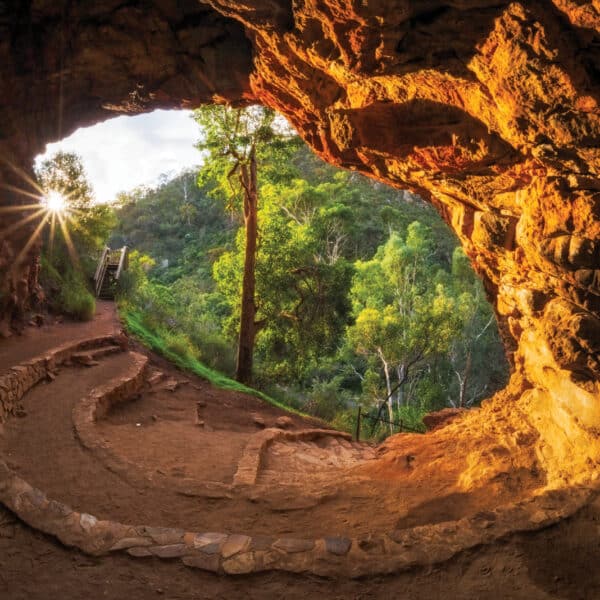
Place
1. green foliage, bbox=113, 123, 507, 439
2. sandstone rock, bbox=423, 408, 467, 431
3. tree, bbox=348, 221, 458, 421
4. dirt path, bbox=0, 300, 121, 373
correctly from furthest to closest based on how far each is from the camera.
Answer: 1. tree, bbox=348, 221, 458, 421
2. green foliage, bbox=113, 123, 507, 439
3. sandstone rock, bbox=423, 408, 467, 431
4. dirt path, bbox=0, 300, 121, 373

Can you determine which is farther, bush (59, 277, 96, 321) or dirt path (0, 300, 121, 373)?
bush (59, 277, 96, 321)

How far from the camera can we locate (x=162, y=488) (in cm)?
534

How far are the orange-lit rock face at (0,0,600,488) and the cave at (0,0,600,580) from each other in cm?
2

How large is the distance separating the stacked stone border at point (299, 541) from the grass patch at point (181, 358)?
8.55 meters

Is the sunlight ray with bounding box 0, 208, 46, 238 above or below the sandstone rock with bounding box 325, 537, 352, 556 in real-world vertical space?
above

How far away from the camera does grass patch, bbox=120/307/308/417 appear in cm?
1302

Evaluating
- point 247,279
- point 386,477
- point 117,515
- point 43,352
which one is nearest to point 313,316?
point 247,279

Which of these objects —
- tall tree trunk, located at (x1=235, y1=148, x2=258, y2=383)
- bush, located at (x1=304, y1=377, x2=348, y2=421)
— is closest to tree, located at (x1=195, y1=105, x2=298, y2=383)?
tall tree trunk, located at (x1=235, y1=148, x2=258, y2=383)

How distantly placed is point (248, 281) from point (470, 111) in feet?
35.5

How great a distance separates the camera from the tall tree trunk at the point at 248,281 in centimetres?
1477

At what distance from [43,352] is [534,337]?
902 centimetres

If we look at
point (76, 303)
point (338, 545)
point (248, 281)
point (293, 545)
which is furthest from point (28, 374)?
point (248, 281)

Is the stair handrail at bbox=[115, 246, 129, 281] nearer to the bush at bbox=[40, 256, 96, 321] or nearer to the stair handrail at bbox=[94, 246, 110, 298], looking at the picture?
the stair handrail at bbox=[94, 246, 110, 298]

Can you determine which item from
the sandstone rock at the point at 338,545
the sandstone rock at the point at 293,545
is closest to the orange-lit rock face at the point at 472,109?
the sandstone rock at the point at 338,545
